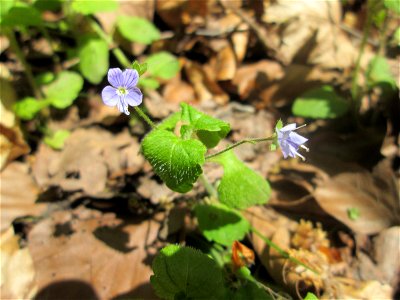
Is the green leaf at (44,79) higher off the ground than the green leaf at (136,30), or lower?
lower

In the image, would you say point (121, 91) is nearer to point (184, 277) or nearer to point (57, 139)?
point (184, 277)

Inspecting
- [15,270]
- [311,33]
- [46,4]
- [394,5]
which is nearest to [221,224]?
[15,270]

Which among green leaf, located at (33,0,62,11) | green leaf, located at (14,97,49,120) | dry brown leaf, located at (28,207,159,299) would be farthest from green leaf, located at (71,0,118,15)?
dry brown leaf, located at (28,207,159,299)

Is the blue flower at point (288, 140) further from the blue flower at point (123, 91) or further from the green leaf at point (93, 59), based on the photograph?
the green leaf at point (93, 59)

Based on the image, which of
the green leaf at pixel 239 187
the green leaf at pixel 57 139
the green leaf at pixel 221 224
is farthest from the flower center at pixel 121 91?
the green leaf at pixel 57 139

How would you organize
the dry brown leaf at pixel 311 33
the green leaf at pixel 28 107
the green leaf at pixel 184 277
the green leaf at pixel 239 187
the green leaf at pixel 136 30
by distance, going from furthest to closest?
the dry brown leaf at pixel 311 33 < the green leaf at pixel 136 30 < the green leaf at pixel 28 107 < the green leaf at pixel 239 187 < the green leaf at pixel 184 277
